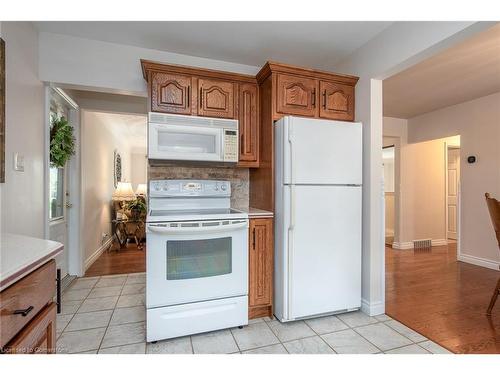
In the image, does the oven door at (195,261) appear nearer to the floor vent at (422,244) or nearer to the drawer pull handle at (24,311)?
the drawer pull handle at (24,311)

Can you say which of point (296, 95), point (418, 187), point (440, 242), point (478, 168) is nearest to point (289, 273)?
point (296, 95)

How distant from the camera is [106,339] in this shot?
191 centimetres

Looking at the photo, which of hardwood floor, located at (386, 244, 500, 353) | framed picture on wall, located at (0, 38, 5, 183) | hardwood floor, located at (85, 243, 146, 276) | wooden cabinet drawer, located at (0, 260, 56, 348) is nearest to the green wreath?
framed picture on wall, located at (0, 38, 5, 183)

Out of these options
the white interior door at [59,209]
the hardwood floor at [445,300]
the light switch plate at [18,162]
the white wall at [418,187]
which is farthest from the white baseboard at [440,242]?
the light switch plate at [18,162]

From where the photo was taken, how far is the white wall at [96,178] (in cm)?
361

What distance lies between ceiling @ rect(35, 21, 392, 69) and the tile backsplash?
1.12 m

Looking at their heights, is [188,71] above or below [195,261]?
above

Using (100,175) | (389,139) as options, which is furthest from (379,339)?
(100,175)

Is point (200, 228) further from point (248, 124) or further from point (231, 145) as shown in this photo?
point (248, 124)

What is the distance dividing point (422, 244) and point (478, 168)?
1.77 meters

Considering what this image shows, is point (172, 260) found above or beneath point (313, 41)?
beneath

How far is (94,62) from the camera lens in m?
2.37
